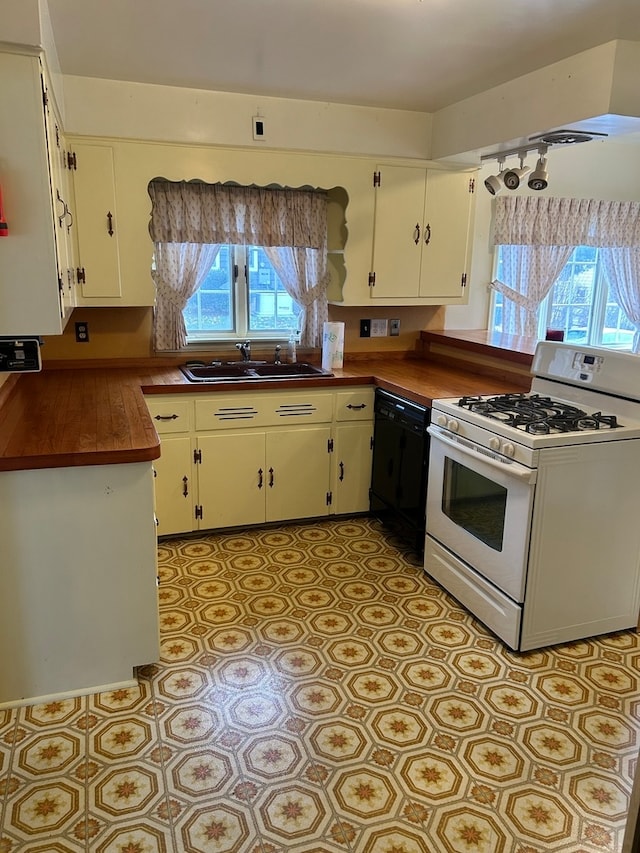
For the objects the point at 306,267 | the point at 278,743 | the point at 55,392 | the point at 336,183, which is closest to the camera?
the point at 278,743

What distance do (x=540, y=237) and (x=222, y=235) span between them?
261 centimetres

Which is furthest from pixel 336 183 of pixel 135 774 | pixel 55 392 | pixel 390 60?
pixel 135 774

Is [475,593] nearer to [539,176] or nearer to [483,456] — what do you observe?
[483,456]

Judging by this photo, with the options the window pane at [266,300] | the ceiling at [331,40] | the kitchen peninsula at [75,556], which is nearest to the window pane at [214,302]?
the window pane at [266,300]

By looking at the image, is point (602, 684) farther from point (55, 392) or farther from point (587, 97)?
point (55, 392)

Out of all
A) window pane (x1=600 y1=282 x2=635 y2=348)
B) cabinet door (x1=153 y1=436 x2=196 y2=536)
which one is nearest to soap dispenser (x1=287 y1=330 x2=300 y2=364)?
cabinet door (x1=153 y1=436 x2=196 y2=536)

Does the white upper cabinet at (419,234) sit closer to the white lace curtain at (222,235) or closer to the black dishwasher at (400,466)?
the white lace curtain at (222,235)

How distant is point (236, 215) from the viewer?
370cm

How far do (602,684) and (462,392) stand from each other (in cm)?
145

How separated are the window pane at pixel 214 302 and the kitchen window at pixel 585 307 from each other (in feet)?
8.82

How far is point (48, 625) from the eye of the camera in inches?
86.4

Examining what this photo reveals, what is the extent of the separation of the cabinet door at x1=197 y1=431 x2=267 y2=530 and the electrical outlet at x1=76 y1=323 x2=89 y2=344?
933mm

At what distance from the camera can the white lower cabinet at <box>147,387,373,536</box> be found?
3.35m

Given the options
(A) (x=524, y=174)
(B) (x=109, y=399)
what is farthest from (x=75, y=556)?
(A) (x=524, y=174)
